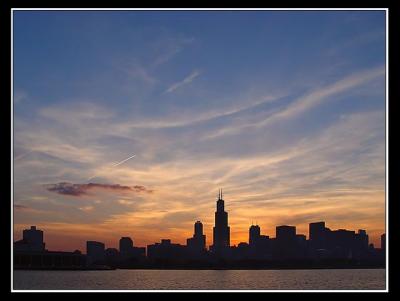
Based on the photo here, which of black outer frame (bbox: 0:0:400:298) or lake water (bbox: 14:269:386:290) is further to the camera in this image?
lake water (bbox: 14:269:386:290)

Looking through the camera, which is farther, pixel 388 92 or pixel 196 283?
pixel 196 283

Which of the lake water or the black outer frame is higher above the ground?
the black outer frame

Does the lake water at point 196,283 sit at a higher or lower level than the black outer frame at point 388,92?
lower

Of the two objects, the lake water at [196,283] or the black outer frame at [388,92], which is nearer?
the black outer frame at [388,92]
